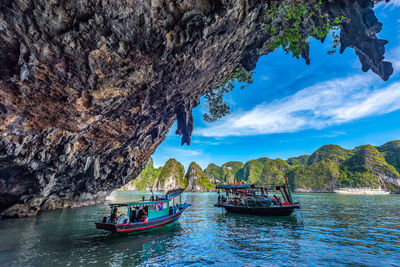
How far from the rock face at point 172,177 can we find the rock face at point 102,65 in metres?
104

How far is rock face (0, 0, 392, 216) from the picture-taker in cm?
774

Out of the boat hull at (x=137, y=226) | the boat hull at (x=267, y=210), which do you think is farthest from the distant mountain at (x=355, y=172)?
the boat hull at (x=137, y=226)

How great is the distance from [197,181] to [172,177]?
18.7 meters

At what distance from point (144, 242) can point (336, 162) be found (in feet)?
412

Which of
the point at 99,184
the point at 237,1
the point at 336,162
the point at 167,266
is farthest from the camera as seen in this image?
the point at 336,162

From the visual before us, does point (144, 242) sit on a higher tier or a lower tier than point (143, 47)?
lower

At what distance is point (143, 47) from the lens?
31.8ft

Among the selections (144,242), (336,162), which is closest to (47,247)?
(144,242)

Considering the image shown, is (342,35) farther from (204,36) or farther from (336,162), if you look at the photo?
(336,162)

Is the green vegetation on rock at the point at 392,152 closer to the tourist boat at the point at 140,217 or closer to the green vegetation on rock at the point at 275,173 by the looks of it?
the green vegetation on rock at the point at 275,173

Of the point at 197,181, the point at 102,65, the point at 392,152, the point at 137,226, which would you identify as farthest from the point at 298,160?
the point at 102,65

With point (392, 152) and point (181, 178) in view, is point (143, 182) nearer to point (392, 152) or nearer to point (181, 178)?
point (181, 178)

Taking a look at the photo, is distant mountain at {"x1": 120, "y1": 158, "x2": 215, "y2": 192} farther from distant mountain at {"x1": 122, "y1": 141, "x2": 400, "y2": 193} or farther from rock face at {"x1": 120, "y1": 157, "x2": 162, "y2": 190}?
rock face at {"x1": 120, "y1": 157, "x2": 162, "y2": 190}

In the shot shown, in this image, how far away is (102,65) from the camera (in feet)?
32.2
